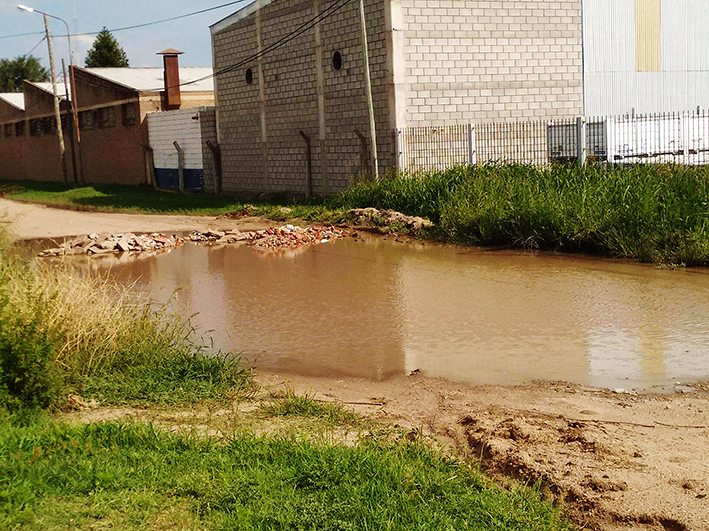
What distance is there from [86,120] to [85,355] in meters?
40.0

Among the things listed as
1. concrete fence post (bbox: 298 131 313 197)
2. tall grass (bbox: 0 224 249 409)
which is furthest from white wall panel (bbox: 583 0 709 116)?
tall grass (bbox: 0 224 249 409)

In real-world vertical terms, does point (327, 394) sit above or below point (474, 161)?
below

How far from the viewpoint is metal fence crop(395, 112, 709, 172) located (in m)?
21.8

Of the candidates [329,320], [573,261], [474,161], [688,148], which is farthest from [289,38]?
[329,320]

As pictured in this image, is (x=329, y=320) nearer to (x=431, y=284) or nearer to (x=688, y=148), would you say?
(x=431, y=284)

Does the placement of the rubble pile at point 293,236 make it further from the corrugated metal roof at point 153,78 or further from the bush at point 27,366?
the corrugated metal roof at point 153,78

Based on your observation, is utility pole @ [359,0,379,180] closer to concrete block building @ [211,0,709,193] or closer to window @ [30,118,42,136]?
concrete block building @ [211,0,709,193]

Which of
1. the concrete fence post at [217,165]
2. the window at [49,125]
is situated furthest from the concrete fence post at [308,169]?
the window at [49,125]

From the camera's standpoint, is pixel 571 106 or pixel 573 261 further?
pixel 571 106

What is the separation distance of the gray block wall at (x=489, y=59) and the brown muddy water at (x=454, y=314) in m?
7.99

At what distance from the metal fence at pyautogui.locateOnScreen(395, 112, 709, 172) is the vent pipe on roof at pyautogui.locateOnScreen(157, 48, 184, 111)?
18.8 m

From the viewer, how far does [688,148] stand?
23.6m

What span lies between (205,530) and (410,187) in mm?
16343

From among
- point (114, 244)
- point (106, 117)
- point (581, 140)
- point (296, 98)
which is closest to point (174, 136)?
point (106, 117)
